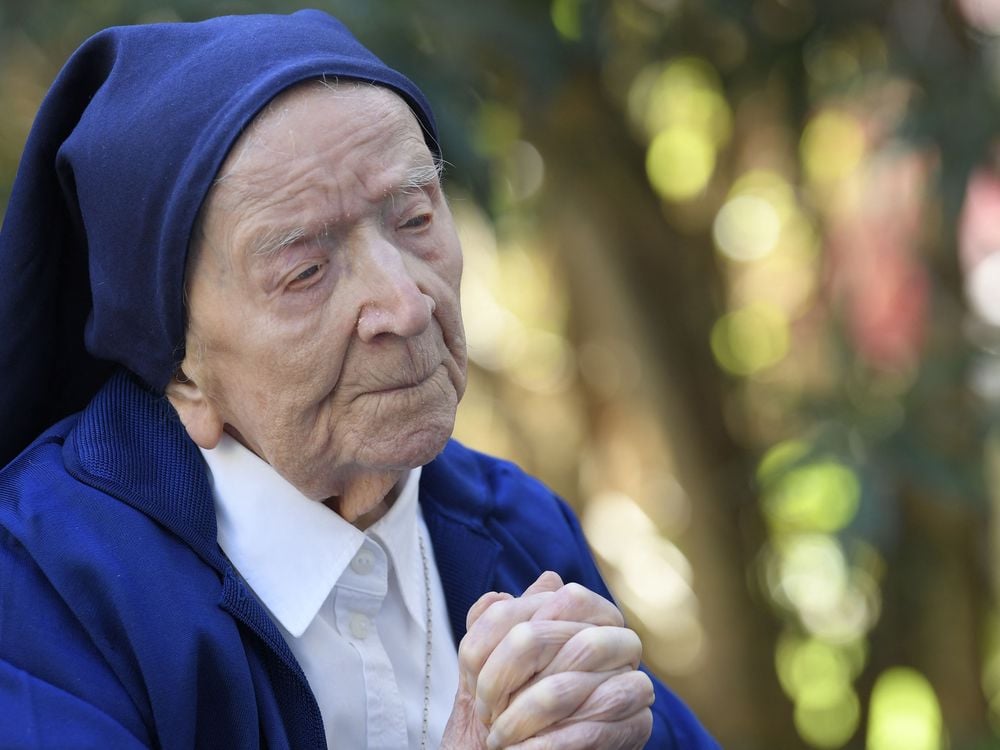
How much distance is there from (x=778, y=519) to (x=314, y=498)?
3103mm

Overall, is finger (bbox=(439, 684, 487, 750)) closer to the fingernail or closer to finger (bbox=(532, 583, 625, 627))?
the fingernail

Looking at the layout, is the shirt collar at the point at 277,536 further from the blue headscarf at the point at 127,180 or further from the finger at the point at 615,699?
the finger at the point at 615,699

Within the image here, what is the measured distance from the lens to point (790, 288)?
16.8 ft

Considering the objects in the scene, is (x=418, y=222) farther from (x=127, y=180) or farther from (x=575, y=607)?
(x=575, y=607)

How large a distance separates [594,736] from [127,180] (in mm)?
921

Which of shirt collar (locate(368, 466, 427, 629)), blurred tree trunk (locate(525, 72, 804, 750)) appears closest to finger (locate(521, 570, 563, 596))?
shirt collar (locate(368, 466, 427, 629))

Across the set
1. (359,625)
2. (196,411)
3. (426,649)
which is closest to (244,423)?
(196,411)

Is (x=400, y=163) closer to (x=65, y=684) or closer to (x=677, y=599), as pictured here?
(x=65, y=684)

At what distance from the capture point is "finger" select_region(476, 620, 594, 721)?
1528mm

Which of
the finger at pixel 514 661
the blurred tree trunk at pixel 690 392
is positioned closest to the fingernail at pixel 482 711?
the finger at pixel 514 661

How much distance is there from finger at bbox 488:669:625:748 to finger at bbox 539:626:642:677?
0.05 feet

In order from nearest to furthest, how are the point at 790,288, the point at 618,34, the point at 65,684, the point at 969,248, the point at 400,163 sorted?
the point at 65,684 < the point at 400,163 < the point at 618,34 < the point at 969,248 < the point at 790,288

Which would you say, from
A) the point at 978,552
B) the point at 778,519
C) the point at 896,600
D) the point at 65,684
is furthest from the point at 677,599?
the point at 65,684

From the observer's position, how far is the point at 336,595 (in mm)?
1747
